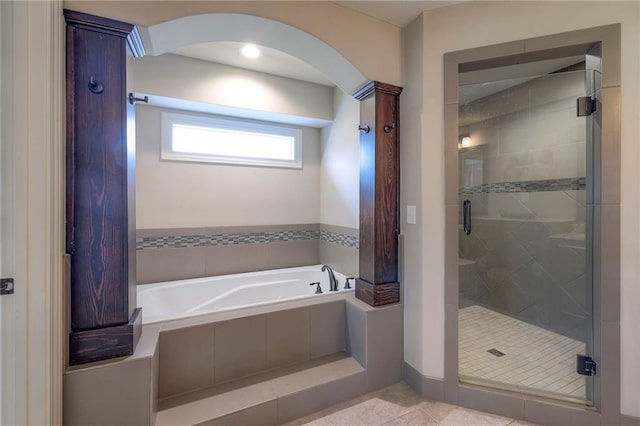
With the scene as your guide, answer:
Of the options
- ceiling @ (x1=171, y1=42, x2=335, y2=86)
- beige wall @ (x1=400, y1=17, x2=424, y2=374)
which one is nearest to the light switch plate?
beige wall @ (x1=400, y1=17, x2=424, y2=374)

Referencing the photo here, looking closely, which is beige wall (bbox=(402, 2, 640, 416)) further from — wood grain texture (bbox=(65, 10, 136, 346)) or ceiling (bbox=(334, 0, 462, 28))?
wood grain texture (bbox=(65, 10, 136, 346))

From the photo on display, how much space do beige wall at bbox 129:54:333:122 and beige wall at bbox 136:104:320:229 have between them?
319mm

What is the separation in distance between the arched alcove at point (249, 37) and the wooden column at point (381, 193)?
8.6 inches

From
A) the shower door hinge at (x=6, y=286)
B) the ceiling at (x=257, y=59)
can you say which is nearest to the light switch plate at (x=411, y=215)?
the ceiling at (x=257, y=59)

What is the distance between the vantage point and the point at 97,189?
121 centimetres

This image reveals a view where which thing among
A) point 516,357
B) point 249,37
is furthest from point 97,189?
point 516,357

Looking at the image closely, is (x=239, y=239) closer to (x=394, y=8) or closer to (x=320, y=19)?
(x=320, y=19)

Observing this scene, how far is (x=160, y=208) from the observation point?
268cm

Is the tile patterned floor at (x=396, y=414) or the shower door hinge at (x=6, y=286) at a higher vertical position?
the shower door hinge at (x=6, y=286)

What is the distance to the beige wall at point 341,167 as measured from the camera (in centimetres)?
273

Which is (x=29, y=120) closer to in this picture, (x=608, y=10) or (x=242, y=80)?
(x=242, y=80)

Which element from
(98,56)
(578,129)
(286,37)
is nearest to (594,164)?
(578,129)

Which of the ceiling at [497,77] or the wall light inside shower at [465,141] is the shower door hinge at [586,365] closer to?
the wall light inside shower at [465,141]

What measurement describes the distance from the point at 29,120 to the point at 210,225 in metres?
1.88
